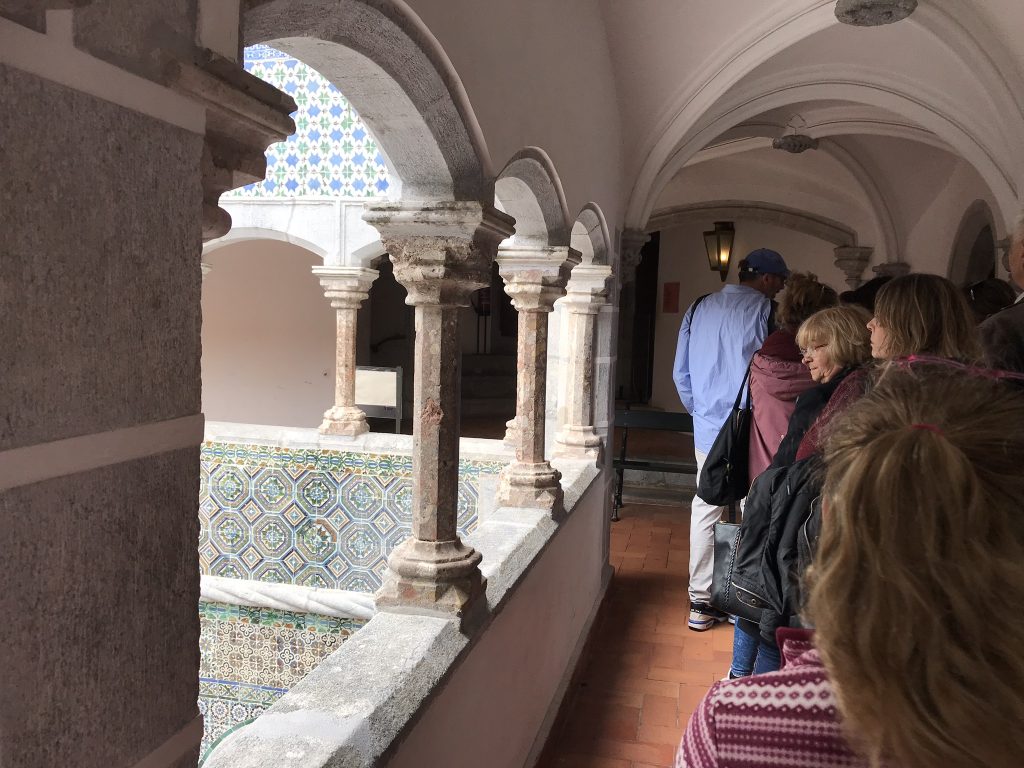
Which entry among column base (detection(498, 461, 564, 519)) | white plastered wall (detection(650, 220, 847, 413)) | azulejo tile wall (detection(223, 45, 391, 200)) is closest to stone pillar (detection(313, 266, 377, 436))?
azulejo tile wall (detection(223, 45, 391, 200))

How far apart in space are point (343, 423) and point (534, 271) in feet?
7.73

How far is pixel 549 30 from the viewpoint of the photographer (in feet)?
8.29

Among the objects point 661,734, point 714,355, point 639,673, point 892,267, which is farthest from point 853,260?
point 661,734

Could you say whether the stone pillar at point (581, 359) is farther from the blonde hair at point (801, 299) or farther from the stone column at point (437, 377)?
the stone column at point (437, 377)

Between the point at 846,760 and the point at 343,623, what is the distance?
3097 millimetres

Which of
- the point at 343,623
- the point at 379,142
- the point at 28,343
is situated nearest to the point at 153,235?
the point at 28,343

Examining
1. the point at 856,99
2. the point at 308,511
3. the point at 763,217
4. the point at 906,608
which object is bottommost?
the point at 308,511

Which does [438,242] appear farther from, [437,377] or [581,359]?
[581,359]

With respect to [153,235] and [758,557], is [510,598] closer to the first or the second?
[758,557]

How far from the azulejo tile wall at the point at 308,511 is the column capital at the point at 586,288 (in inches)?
43.4

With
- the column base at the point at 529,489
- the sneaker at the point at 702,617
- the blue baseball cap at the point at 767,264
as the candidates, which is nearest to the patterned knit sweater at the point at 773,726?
the column base at the point at 529,489

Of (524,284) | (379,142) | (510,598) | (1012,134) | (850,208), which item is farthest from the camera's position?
(850,208)

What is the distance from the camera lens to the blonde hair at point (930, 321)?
1.64 meters

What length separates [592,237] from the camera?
12.7 feet
